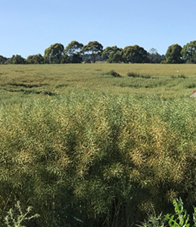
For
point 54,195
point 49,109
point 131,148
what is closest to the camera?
point 54,195

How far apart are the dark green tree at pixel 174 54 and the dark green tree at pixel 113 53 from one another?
13.4m

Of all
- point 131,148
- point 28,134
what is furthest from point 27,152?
point 131,148

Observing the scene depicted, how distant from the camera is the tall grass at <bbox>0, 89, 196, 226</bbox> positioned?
3533mm

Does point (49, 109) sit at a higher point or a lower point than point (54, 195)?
higher

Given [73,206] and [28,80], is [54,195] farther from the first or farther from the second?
[28,80]

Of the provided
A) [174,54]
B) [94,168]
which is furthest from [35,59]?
[94,168]

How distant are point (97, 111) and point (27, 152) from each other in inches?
41.5

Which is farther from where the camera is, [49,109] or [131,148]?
[49,109]

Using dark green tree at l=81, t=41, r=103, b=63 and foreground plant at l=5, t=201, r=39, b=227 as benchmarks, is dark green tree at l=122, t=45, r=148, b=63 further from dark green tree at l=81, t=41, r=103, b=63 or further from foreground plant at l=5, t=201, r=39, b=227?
foreground plant at l=5, t=201, r=39, b=227

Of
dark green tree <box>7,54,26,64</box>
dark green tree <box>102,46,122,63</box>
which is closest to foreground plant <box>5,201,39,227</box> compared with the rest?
dark green tree <box>7,54,26,64</box>

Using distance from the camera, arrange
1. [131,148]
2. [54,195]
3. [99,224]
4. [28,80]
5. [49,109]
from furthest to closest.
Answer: [28,80] < [49,109] < [99,224] < [131,148] < [54,195]

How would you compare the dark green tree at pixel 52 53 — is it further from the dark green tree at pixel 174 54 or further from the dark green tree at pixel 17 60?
the dark green tree at pixel 174 54

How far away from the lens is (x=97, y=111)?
4.18m

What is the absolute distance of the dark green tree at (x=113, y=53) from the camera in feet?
299
